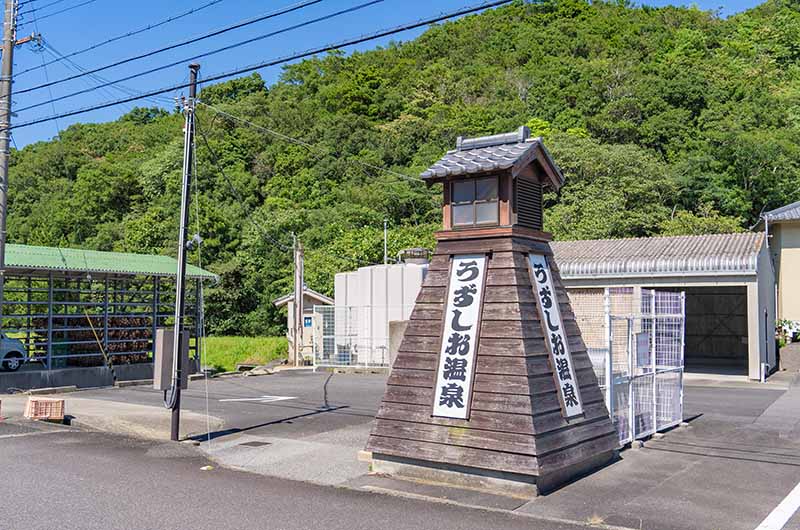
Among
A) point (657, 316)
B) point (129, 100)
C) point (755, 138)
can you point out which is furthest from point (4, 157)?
point (755, 138)

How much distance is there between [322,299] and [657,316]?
66.3 ft

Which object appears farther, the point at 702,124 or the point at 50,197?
the point at 50,197

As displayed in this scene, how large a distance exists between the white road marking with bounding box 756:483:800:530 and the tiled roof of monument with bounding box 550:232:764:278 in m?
13.4

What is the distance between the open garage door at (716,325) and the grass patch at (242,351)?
685 inches

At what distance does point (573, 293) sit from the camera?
22.8 metres

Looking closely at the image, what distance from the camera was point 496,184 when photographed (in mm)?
8516

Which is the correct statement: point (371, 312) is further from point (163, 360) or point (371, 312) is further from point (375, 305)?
point (163, 360)

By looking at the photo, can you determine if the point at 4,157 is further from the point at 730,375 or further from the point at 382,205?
the point at 382,205

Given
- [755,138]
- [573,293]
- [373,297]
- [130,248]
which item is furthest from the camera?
[130,248]

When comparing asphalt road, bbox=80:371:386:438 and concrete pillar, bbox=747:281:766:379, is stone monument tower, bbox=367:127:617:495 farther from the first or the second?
concrete pillar, bbox=747:281:766:379

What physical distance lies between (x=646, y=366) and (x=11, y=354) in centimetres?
1744

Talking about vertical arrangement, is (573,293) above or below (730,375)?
above

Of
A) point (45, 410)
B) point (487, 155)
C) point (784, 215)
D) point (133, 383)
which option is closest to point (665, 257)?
point (784, 215)

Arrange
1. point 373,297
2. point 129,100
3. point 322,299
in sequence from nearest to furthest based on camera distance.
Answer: point 129,100 < point 373,297 < point 322,299
